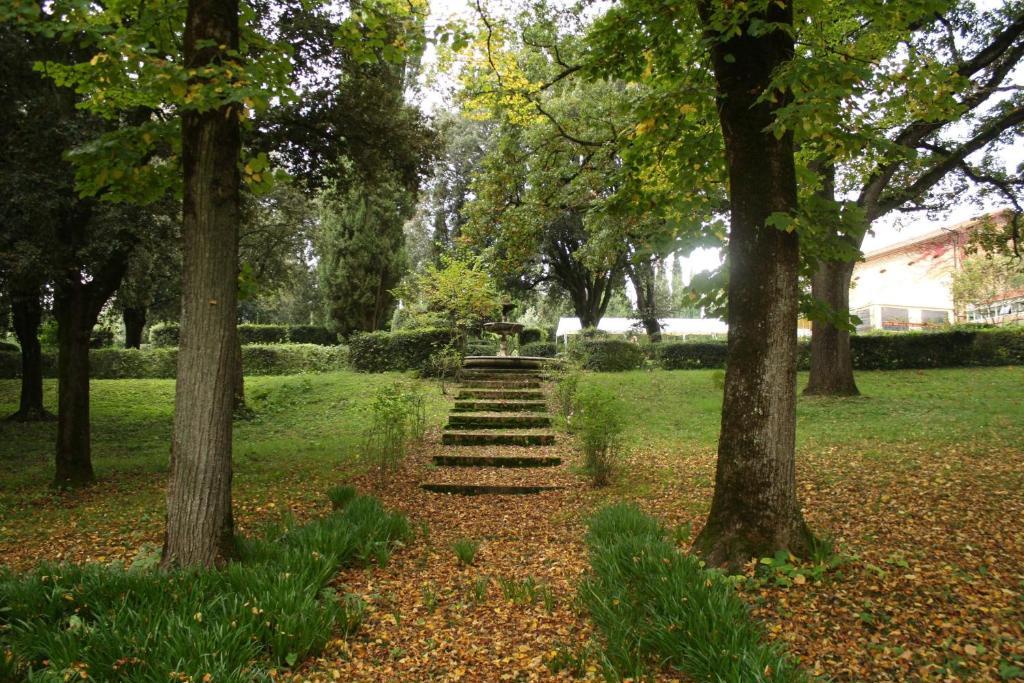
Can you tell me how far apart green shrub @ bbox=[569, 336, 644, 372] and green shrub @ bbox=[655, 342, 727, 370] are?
152 centimetres

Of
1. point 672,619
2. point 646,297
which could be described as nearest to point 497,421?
point 672,619

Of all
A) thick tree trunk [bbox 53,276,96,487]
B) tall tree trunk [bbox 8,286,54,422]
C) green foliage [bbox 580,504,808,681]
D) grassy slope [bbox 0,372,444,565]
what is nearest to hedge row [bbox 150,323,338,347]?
grassy slope [bbox 0,372,444,565]

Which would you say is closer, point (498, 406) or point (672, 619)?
point (672, 619)

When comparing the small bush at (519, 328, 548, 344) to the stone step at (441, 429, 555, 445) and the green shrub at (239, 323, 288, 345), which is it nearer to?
the green shrub at (239, 323, 288, 345)

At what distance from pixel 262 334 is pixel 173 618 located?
24.1 meters

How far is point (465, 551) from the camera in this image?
4316 millimetres

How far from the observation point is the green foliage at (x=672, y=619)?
8.00ft

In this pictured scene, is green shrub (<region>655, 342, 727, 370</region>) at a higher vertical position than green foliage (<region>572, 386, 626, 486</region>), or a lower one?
higher

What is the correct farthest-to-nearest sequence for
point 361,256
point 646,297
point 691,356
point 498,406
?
point 646,297 → point 361,256 → point 691,356 → point 498,406

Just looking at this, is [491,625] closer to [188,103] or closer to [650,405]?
[188,103]

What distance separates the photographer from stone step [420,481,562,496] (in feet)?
21.4

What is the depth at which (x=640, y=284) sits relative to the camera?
25.4m

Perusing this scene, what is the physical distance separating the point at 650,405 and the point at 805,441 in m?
4.09

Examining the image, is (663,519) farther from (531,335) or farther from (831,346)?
(531,335)
